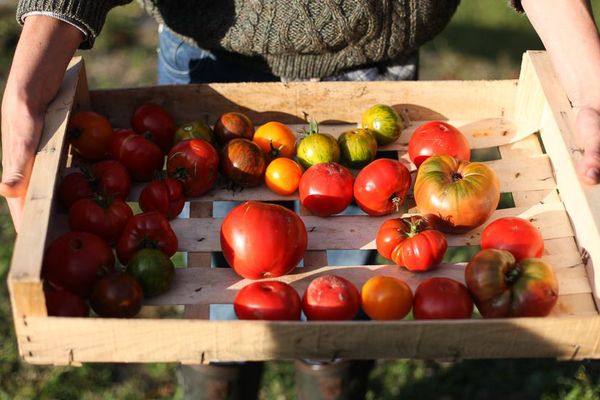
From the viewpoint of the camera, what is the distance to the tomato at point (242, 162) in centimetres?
205

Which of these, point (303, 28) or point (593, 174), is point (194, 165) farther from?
point (593, 174)

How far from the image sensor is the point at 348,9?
2.18 m

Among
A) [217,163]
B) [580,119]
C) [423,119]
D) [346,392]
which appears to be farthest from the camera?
[346,392]

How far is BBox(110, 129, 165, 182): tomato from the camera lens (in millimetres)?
2064

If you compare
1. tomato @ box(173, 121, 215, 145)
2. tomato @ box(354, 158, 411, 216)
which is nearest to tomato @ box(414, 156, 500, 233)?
tomato @ box(354, 158, 411, 216)

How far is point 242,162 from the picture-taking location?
2047 millimetres

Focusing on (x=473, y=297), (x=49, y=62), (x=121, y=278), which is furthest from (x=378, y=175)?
(x=49, y=62)

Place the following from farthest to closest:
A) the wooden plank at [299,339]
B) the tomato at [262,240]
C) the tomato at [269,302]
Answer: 1. the tomato at [262,240]
2. the tomato at [269,302]
3. the wooden plank at [299,339]

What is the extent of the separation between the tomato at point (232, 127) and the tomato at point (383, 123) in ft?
1.03

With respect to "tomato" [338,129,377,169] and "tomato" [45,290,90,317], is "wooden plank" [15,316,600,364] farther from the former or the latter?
"tomato" [338,129,377,169]

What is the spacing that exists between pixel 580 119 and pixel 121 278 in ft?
3.57

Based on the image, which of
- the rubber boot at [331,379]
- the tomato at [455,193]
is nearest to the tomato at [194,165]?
the tomato at [455,193]

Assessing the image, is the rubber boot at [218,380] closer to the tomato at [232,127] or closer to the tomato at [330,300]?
the tomato at [232,127]

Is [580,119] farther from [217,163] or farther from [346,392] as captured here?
[346,392]
